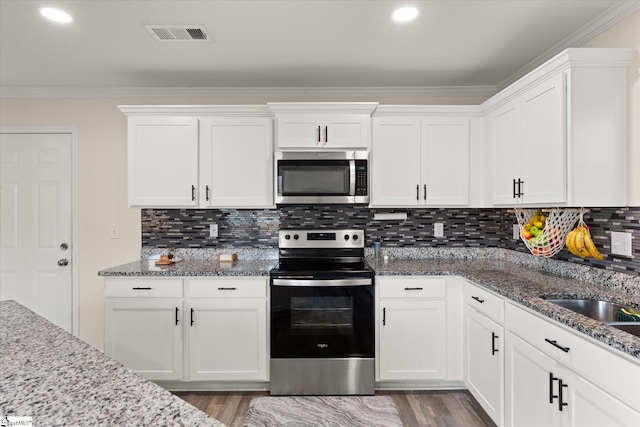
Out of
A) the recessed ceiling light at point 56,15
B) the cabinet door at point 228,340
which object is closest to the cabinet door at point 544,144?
the cabinet door at point 228,340

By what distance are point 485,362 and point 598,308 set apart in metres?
0.70

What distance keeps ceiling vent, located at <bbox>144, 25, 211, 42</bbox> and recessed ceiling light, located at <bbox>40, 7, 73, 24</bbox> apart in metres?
0.43

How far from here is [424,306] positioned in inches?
99.0

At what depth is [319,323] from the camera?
249cm

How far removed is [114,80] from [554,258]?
145 inches

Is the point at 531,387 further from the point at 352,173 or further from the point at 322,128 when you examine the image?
the point at 322,128

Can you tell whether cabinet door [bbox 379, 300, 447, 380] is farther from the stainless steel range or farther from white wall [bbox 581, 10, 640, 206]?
white wall [bbox 581, 10, 640, 206]

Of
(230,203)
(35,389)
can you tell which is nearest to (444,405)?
(230,203)

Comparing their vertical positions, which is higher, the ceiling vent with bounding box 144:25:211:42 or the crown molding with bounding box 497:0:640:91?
the ceiling vent with bounding box 144:25:211:42

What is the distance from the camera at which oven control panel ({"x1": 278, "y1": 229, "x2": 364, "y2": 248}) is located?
305cm

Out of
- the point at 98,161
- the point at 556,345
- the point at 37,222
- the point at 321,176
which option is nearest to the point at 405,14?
the point at 321,176

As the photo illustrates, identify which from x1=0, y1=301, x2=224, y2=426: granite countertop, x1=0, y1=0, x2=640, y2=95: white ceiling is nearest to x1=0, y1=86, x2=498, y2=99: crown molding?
x1=0, y1=0, x2=640, y2=95: white ceiling

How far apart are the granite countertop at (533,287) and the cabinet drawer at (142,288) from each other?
146 cm

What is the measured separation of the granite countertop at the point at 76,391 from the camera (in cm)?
70
